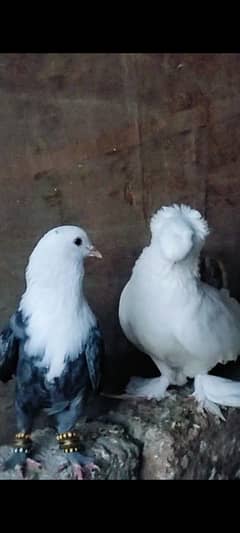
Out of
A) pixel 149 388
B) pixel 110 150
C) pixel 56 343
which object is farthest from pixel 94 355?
pixel 110 150

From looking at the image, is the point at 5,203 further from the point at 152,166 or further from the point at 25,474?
the point at 25,474

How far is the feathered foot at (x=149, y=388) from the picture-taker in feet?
5.12

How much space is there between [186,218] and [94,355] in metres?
0.26

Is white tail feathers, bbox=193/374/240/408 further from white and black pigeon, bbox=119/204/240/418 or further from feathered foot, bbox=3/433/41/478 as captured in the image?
feathered foot, bbox=3/433/41/478

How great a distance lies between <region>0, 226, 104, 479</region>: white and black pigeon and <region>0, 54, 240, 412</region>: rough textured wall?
0.83 feet

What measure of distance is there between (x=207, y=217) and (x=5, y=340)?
0.48 metres

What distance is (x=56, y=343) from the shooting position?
131 centimetres

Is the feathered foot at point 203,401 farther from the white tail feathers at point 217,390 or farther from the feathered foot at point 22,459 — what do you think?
the feathered foot at point 22,459

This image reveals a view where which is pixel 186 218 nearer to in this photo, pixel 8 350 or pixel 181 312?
pixel 181 312

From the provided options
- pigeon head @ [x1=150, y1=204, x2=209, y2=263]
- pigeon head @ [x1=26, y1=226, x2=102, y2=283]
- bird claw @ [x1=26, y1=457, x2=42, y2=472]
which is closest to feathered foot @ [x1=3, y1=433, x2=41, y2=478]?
bird claw @ [x1=26, y1=457, x2=42, y2=472]

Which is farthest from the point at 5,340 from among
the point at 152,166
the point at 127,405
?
the point at 152,166

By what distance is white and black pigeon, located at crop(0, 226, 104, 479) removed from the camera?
1312 mm

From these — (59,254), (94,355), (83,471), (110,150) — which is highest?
(110,150)

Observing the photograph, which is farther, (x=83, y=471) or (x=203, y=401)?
(x=203, y=401)
